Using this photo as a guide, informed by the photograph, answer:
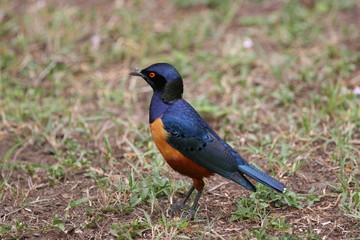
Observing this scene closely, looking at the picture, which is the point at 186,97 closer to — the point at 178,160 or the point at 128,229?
the point at 178,160

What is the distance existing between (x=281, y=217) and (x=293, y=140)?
1.49m

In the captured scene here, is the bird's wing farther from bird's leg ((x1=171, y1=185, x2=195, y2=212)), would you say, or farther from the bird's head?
bird's leg ((x1=171, y1=185, x2=195, y2=212))

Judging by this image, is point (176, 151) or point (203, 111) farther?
point (203, 111)

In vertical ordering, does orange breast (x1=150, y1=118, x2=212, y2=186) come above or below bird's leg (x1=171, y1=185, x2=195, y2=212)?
above

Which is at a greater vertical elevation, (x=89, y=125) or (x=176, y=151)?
(x=176, y=151)

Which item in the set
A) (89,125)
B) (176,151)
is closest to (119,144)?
(89,125)

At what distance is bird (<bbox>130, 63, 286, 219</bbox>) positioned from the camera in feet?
14.8

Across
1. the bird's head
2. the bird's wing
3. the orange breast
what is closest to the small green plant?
the orange breast

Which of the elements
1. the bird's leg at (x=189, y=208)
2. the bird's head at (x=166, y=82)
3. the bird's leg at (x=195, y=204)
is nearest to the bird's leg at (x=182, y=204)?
the bird's leg at (x=189, y=208)

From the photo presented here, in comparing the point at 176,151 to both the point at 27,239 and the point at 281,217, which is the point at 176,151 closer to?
the point at 281,217

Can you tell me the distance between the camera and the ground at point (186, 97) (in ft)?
14.8

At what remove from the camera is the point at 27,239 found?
425 centimetres

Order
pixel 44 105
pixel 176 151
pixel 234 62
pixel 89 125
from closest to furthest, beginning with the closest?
pixel 176 151, pixel 89 125, pixel 44 105, pixel 234 62

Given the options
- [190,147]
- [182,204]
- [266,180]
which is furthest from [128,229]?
[266,180]
